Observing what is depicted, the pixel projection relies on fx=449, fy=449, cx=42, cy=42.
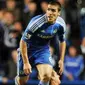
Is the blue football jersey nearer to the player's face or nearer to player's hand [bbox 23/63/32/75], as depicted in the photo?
the player's face

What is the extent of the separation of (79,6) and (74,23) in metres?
0.52

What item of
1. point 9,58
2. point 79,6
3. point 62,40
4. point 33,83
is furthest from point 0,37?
point 62,40

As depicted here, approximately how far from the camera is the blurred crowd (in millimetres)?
11695

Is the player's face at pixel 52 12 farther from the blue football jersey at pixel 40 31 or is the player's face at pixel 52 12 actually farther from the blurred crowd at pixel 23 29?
the blurred crowd at pixel 23 29

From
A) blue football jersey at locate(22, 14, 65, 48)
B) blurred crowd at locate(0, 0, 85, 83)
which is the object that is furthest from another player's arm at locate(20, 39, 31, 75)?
blurred crowd at locate(0, 0, 85, 83)

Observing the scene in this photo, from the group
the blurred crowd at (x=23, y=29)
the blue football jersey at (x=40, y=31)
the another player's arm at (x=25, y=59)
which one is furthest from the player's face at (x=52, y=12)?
the blurred crowd at (x=23, y=29)

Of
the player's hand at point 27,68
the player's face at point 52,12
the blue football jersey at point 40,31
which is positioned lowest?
the player's hand at point 27,68

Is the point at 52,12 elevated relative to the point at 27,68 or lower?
elevated

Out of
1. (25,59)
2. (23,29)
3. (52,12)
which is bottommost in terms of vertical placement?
(25,59)

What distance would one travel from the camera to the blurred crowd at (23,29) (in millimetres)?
11695

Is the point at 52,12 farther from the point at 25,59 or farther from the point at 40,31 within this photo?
the point at 25,59

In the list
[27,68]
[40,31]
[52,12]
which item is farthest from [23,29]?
[27,68]

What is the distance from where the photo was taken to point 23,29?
1241 cm

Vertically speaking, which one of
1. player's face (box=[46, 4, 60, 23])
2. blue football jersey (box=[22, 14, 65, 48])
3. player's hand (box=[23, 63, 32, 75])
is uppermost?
player's face (box=[46, 4, 60, 23])
